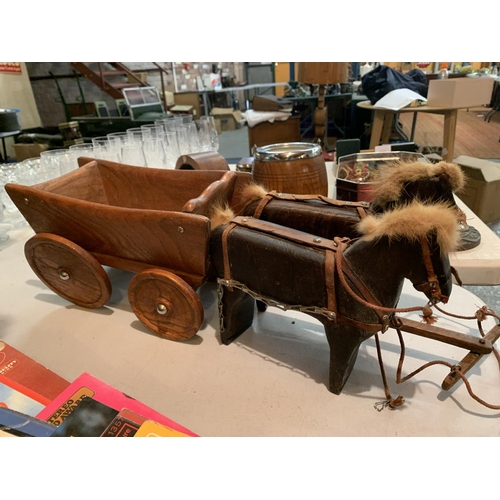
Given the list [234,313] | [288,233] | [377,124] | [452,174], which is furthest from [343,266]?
[377,124]

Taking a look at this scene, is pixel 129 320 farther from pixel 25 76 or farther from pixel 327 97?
pixel 327 97

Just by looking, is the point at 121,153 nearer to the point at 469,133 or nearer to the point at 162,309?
the point at 162,309

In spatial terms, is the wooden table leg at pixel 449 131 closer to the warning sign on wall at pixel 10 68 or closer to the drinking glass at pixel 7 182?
the drinking glass at pixel 7 182

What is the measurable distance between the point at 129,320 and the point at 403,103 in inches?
93.2

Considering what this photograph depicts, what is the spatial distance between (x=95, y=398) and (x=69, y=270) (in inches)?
18.4

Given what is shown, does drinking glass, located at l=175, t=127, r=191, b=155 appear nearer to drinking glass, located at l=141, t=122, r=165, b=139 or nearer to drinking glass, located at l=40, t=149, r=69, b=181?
drinking glass, located at l=141, t=122, r=165, b=139

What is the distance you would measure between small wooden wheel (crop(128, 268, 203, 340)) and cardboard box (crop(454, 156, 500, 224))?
5.24 feet

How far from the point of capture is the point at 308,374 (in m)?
0.83

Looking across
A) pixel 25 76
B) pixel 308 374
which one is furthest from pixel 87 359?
pixel 25 76

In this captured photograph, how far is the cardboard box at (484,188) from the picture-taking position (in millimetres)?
1859

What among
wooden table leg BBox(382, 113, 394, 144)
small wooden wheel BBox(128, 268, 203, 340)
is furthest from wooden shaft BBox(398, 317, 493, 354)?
wooden table leg BBox(382, 113, 394, 144)

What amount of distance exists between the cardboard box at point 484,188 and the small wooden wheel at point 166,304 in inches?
62.9

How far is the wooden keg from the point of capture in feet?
3.67

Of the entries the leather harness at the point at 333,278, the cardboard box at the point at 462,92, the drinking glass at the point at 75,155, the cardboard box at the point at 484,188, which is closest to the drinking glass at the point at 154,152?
the drinking glass at the point at 75,155
